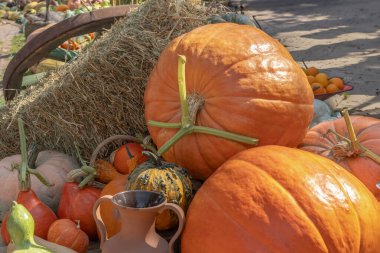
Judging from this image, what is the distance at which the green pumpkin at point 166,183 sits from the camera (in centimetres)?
231

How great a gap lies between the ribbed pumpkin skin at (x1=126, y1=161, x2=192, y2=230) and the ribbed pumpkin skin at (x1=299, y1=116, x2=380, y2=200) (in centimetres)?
70

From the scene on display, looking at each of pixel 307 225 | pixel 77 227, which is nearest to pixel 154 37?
pixel 77 227

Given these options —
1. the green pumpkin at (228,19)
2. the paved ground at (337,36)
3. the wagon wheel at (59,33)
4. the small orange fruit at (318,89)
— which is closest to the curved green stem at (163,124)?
the wagon wheel at (59,33)

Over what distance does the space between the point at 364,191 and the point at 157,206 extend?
82cm

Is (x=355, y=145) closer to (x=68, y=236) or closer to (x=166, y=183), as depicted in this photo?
(x=166, y=183)

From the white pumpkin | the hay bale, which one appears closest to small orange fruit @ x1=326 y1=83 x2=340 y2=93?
the hay bale

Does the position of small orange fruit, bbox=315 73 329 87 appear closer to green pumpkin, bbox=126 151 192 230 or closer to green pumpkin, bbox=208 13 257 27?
green pumpkin, bbox=208 13 257 27

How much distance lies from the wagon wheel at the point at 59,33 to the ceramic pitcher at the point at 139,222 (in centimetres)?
162

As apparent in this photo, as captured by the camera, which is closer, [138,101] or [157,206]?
[157,206]

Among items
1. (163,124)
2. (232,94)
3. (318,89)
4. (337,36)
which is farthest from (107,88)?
(337,36)

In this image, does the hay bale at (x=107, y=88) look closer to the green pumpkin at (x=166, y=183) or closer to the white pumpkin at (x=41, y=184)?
the white pumpkin at (x=41, y=184)

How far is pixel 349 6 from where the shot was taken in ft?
45.9

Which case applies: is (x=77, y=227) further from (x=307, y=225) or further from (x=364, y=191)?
(x=364, y=191)

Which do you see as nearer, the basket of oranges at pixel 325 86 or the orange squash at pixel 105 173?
the orange squash at pixel 105 173
